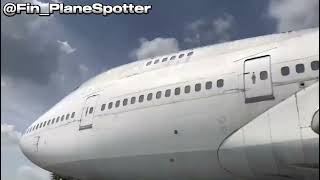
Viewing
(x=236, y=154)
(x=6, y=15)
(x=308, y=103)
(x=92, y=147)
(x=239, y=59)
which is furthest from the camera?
(x=92, y=147)

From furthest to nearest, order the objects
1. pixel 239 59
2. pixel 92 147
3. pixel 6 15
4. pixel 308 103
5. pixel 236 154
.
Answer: pixel 92 147
pixel 6 15
pixel 239 59
pixel 236 154
pixel 308 103

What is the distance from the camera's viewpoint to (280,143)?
991 cm

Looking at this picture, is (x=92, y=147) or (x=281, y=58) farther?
(x=92, y=147)

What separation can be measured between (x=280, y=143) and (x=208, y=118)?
6.71 feet

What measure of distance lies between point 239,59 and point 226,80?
0.75 meters

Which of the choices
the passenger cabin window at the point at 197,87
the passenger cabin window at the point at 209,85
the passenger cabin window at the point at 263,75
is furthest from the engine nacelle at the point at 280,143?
the passenger cabin window at the point at 197,87

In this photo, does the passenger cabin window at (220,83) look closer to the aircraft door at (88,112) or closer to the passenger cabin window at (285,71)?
the passenger cabin window at (285,71)

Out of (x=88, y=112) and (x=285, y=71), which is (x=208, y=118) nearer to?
(x=285, y=71)

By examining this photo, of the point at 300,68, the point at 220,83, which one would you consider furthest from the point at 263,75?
the point at 220,83

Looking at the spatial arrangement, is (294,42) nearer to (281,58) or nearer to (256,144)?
(281,58)

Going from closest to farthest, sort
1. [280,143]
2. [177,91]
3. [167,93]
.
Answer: [280,143], [177,91], [167,93]

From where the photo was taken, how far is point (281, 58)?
10789mm

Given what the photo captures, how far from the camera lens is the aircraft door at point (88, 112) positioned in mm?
14172

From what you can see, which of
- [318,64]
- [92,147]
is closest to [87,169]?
[92,147]
